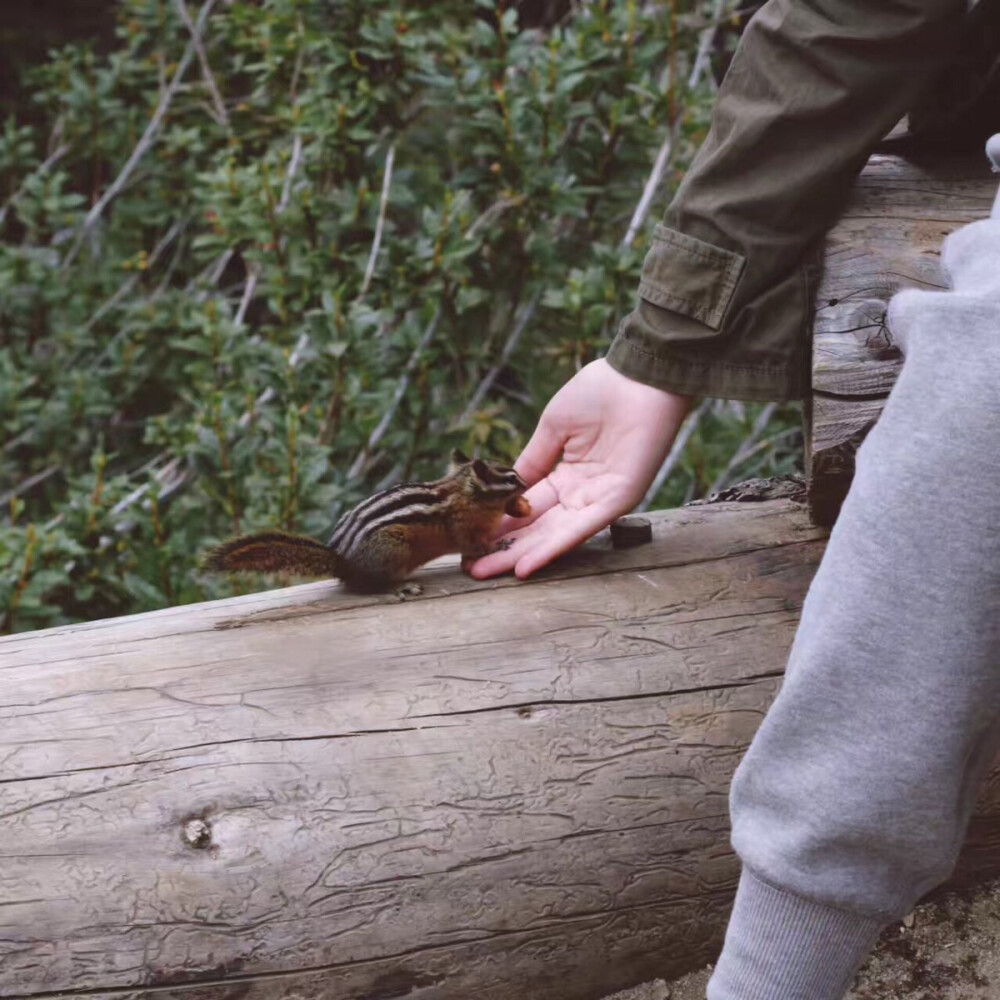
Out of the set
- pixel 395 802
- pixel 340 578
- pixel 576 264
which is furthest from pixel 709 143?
pixel 576 264

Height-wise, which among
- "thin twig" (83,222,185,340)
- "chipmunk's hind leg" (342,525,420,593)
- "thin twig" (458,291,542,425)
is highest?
"chipmunk's hind leg" (342,525,420,593)

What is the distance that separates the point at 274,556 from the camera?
227 centimetres

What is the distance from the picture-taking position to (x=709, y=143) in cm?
213

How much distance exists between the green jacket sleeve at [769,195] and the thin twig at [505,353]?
6.39 feet

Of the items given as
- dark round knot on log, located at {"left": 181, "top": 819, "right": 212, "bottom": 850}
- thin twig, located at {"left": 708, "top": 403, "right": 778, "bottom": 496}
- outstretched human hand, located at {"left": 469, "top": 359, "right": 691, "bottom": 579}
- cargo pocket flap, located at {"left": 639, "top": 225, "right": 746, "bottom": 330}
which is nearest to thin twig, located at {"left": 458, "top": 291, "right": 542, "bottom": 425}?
thin twig, located at {"left": 708, "top": 403, "right": 778, "bottom": 496}

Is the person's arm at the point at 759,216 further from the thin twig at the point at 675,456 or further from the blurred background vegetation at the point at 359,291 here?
A: the thin twig at the point at 675,456

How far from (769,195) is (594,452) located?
0.54 m

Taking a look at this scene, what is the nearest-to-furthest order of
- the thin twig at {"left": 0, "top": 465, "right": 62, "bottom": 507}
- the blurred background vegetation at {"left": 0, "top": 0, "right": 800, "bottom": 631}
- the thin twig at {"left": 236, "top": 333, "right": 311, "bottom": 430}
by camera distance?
1. the blurred background vegetation at {"left": 0, "top": 0, "right": 800, "bottom": 631}
2. the thin twig at {"left": 236, "top": 333, "right": 311, "bottom": 430}
3. the thin twig at {"left": 0, "top": 465, "right": 62, "bottom": 507}

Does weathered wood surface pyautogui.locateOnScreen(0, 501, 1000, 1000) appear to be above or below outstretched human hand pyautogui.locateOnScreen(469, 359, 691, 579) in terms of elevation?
below

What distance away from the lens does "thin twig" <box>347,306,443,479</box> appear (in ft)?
12.4

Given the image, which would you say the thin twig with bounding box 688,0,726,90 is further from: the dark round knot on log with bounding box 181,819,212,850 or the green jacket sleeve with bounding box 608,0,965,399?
the dark round knot on log with bounding box 181,819,212,850

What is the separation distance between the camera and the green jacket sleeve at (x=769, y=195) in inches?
78.2

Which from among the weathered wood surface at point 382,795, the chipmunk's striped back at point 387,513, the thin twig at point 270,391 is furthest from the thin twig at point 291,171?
the weathered wood surface at point 382,795

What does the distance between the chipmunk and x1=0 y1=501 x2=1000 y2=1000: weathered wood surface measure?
11 cm
